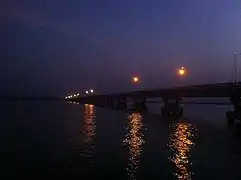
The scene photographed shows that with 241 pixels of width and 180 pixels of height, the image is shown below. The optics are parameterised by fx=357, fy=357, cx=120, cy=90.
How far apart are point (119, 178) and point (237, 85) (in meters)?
55.5

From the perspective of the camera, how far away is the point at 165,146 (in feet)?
124

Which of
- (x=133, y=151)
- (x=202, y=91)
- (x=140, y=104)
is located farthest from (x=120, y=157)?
(x=140, y=104)

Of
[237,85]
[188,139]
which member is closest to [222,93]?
[237,85]

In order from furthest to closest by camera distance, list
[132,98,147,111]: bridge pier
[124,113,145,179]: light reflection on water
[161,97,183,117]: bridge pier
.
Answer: [132,98,147,111]: bridge pier → [161,97,183,117]: bridge pier → [124,113,145,179]: light reflection on water

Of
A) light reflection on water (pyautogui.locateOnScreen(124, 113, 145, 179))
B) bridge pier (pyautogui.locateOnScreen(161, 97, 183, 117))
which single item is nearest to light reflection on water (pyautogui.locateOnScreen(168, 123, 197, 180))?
light reflection on water (pyautogui.locateOnScreen(124, 113, 145, 179))

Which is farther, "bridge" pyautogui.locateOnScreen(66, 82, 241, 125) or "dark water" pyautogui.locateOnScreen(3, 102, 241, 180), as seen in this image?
"bridge" pyautogui.locateOnScreen(66, 82, 241, 125)

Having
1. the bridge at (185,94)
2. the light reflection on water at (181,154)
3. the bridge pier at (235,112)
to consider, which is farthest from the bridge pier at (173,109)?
the light reflection on water at (181,154)

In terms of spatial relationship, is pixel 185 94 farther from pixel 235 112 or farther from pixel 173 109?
pixel 235 112

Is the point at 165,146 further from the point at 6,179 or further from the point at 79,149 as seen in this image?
the point at 6,179

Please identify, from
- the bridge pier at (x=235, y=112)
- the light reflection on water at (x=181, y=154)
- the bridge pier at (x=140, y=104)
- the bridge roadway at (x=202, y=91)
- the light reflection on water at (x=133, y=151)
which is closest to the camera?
the light reflection on water at (x=181, y=154)

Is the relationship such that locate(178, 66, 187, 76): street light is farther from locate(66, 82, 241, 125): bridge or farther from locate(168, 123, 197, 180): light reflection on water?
locate(168, 123, 197, 180): light reflection on water

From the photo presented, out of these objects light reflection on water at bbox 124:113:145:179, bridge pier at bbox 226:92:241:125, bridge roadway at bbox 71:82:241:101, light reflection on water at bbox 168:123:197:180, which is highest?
bridge roadway at bbox 71:82:241:101

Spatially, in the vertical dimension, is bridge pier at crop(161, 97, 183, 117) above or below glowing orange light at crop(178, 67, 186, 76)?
below

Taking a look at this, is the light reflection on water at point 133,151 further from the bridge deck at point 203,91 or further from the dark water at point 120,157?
the bridge deck at point 203,91
